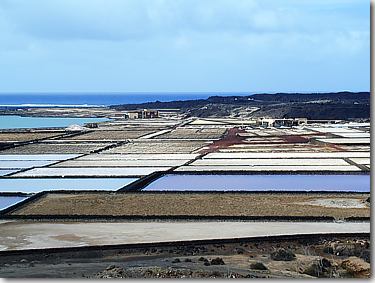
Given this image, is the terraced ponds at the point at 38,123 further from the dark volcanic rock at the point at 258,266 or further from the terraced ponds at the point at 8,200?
the dark volcanic rock at the point at 258,266

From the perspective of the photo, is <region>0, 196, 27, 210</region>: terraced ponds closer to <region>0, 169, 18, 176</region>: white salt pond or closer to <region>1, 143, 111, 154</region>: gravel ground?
<region>0, 169, 18, 176</region>: white salt pond

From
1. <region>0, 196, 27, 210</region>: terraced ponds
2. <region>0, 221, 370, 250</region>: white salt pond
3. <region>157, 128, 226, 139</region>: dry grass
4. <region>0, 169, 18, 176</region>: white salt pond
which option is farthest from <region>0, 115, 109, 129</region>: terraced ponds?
<region>0, 221, 370, 250</region>: white salt pond

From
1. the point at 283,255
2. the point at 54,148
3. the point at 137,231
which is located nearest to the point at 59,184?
the point at 137,231

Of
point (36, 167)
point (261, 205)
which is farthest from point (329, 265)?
point (36, 167)

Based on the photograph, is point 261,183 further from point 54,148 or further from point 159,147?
point 54,148

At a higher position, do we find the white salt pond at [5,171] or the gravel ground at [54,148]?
the gravel ground at [54,148]

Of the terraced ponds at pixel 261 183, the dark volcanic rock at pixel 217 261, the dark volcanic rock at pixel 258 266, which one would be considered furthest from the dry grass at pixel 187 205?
the dark volcanic rock at pixel 258 266
